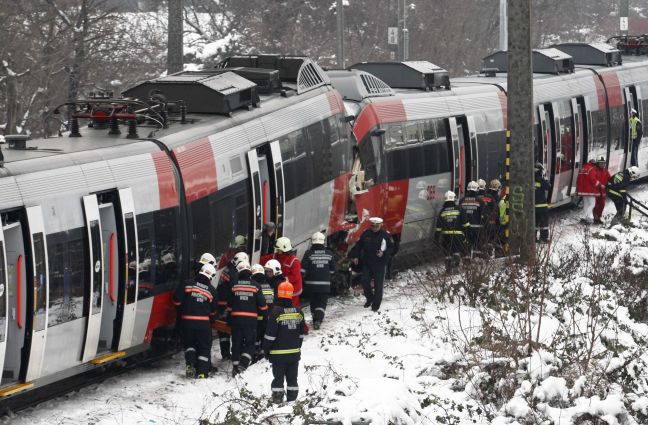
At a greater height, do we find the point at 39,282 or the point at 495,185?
the point at 39,282

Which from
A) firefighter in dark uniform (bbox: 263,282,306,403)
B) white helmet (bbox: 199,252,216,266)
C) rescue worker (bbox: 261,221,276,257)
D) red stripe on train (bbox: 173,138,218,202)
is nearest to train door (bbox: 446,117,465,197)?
rescue worker (bbox: 261,221,276,257)

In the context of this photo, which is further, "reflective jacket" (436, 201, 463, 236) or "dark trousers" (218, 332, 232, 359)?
"reflective jacket" (436, 201, 463, 236)

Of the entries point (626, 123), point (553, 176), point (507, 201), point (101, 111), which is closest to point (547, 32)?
point (626, 123)

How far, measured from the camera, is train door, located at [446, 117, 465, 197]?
21641 mm

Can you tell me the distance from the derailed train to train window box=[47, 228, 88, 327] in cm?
2

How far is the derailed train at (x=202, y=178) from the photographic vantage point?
11.6 metres

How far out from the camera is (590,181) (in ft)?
81.5

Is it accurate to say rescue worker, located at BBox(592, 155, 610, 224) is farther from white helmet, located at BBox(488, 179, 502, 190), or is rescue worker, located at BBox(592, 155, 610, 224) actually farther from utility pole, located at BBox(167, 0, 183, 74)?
utility pole, located at BBox(167, 0, 183, 74)

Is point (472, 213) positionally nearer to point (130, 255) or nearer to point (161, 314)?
point (161, 314)

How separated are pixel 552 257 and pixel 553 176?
595 centimetres

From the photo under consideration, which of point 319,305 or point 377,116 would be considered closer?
point 319,305

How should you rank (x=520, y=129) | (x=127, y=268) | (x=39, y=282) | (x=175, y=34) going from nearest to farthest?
(x=39, y=282), (x=127, y=268), (x=520, y=129), (x=175, y=34)

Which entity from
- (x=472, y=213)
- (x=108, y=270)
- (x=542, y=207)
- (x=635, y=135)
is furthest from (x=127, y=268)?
(x=635, y=135)

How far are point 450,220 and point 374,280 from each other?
2817 millimetres
